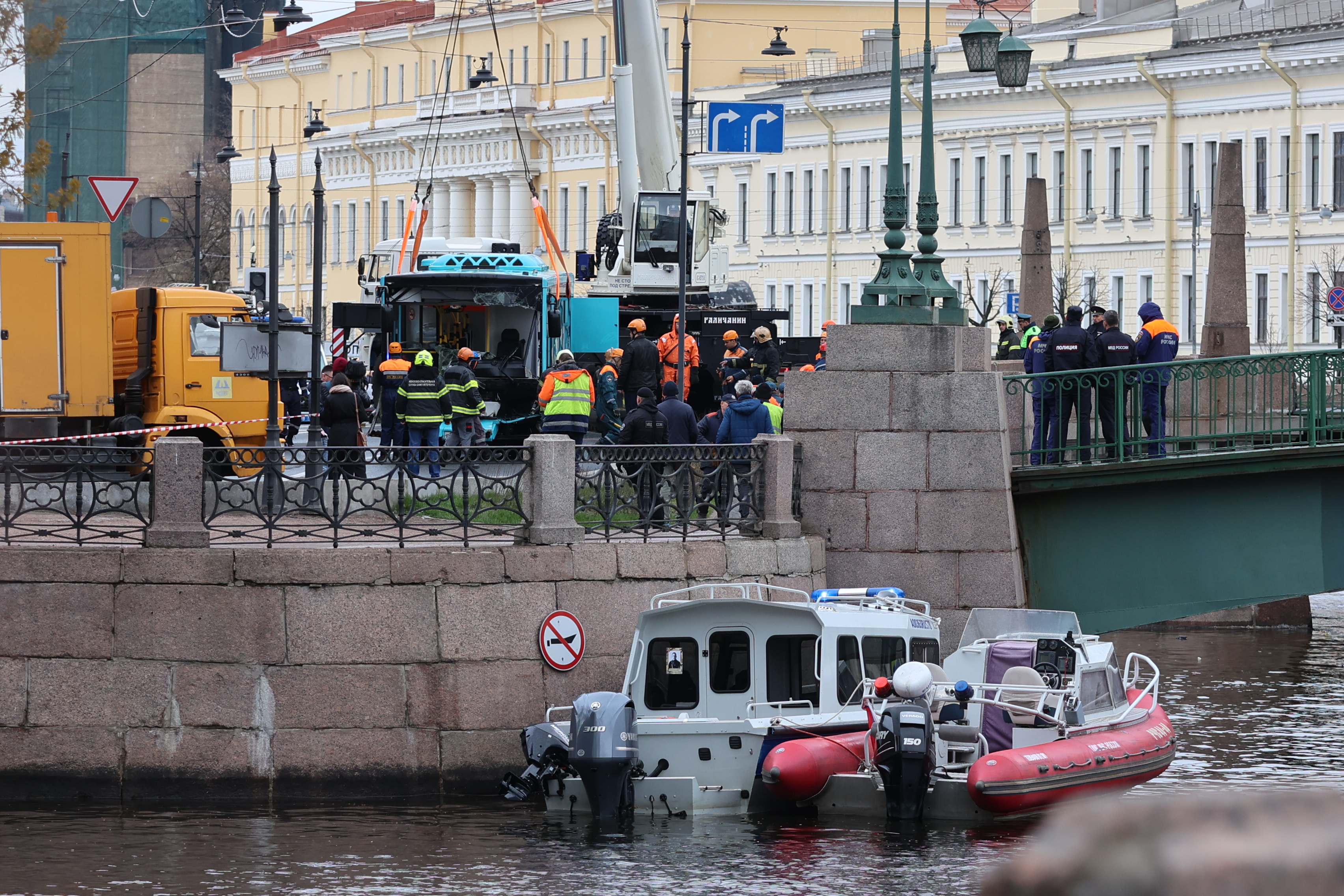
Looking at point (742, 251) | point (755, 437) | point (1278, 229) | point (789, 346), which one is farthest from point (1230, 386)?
point (742, 251)

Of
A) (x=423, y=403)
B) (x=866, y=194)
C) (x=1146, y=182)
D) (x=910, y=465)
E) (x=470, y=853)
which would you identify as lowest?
(x=470, y=853)

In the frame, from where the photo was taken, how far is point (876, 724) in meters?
14.3

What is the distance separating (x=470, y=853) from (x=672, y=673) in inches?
95.2

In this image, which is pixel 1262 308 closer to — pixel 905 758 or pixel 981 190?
pixel 981 190

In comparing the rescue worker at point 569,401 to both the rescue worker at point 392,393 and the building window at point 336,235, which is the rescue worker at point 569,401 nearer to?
the rescue worker at point 392,393

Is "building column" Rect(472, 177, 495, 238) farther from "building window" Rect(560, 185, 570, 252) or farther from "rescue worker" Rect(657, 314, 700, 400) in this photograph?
"rescue worker" Rect(657, 314, 700, 400)

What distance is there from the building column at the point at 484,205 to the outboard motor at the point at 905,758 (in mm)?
73613

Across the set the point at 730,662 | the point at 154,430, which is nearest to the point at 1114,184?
the point at 154,430

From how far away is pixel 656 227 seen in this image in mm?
29719

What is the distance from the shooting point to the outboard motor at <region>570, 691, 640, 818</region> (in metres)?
14.1

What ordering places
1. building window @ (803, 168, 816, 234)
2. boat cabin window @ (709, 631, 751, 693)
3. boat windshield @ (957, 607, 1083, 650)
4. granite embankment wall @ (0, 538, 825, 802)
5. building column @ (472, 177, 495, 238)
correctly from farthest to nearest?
building column @ (472, 177, 495, 238) < building window @ (803, 168, 816, 234) < boat windshield @ (957, 607, 1083, 650) < boat cabin window @ (709, 631, 751, 693) < granite embankment wall @ (0, 538, 825, 802)

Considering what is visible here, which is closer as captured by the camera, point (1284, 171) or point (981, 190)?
point (1284, 171)

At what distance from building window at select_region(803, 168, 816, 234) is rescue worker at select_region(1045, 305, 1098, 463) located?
47.2m

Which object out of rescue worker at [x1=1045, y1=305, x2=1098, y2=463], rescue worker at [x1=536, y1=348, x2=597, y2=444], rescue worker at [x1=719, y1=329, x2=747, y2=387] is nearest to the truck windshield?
rescue worker at [x1=719, y1=329, x2=747, y2=387]
